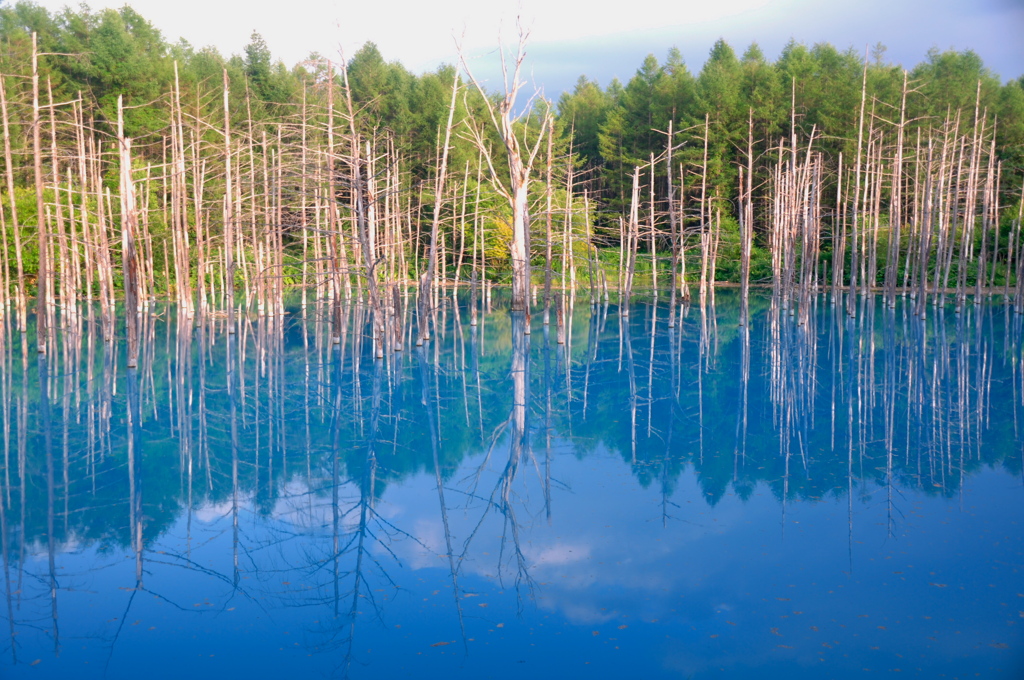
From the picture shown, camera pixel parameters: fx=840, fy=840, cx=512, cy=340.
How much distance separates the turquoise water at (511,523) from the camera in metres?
4.52

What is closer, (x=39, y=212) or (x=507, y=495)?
(x=507, y=495)

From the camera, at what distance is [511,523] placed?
6520mm

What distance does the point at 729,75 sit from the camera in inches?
1503

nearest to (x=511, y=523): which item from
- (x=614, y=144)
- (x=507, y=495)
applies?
(x=507, y=495)

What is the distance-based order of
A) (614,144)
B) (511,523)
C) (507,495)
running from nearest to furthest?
(511,523), (507,495), (614,144)

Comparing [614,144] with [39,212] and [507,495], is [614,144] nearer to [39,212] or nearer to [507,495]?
[39,212]

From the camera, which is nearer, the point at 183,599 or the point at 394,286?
the point at 183,599

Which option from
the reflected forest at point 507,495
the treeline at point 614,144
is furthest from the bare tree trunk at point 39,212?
the treeline at point 614,144

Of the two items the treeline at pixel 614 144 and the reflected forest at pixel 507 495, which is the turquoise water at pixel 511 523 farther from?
the treeline at pixel 614 144

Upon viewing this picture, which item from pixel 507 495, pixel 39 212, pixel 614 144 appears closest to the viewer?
pixel 507 495

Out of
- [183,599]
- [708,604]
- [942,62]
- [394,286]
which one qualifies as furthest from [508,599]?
[942,62]

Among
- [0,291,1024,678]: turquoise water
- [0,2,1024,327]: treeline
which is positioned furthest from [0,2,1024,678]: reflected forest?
[0,2,1024,327]: treeline

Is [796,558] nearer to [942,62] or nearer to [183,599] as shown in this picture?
[183,599]

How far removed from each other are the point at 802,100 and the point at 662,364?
2653cm
